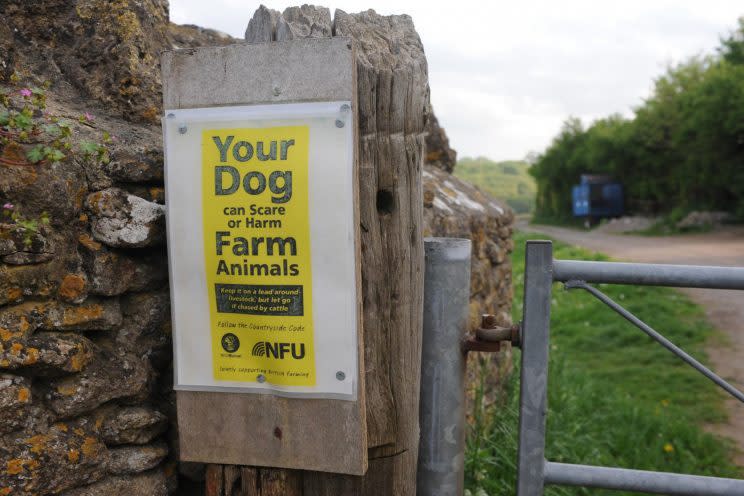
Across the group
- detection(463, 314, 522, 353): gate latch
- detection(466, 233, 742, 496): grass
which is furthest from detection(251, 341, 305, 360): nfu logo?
detection(466, 233, 742, 496): grass

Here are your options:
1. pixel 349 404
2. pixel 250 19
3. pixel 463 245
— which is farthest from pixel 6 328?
pixel 463 245

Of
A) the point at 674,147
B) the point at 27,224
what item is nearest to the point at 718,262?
the point at 27,224

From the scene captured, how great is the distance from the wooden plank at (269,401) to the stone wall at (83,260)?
137 millimetres

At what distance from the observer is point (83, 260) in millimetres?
1865

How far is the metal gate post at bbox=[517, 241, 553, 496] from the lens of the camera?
1.80m

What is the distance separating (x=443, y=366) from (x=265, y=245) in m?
0.60

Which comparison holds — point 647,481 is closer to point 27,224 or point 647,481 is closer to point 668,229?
point 27,224

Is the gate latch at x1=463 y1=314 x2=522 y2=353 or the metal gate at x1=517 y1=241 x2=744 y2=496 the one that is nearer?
the metal gate at x1=517 y1=241 x2=744 y2=496

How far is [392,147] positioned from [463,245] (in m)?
0.34

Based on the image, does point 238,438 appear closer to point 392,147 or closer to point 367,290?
point 367,290

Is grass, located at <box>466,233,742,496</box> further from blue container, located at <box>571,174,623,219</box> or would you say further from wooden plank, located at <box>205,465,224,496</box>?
blue container, located at <box>571,174,623,219</box>

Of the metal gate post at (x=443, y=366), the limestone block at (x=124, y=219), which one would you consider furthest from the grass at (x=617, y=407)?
the limestone block at (x=124, y=219)

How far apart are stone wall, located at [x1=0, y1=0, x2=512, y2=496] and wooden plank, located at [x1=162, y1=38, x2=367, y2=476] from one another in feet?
0.45

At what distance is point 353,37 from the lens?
178cm
